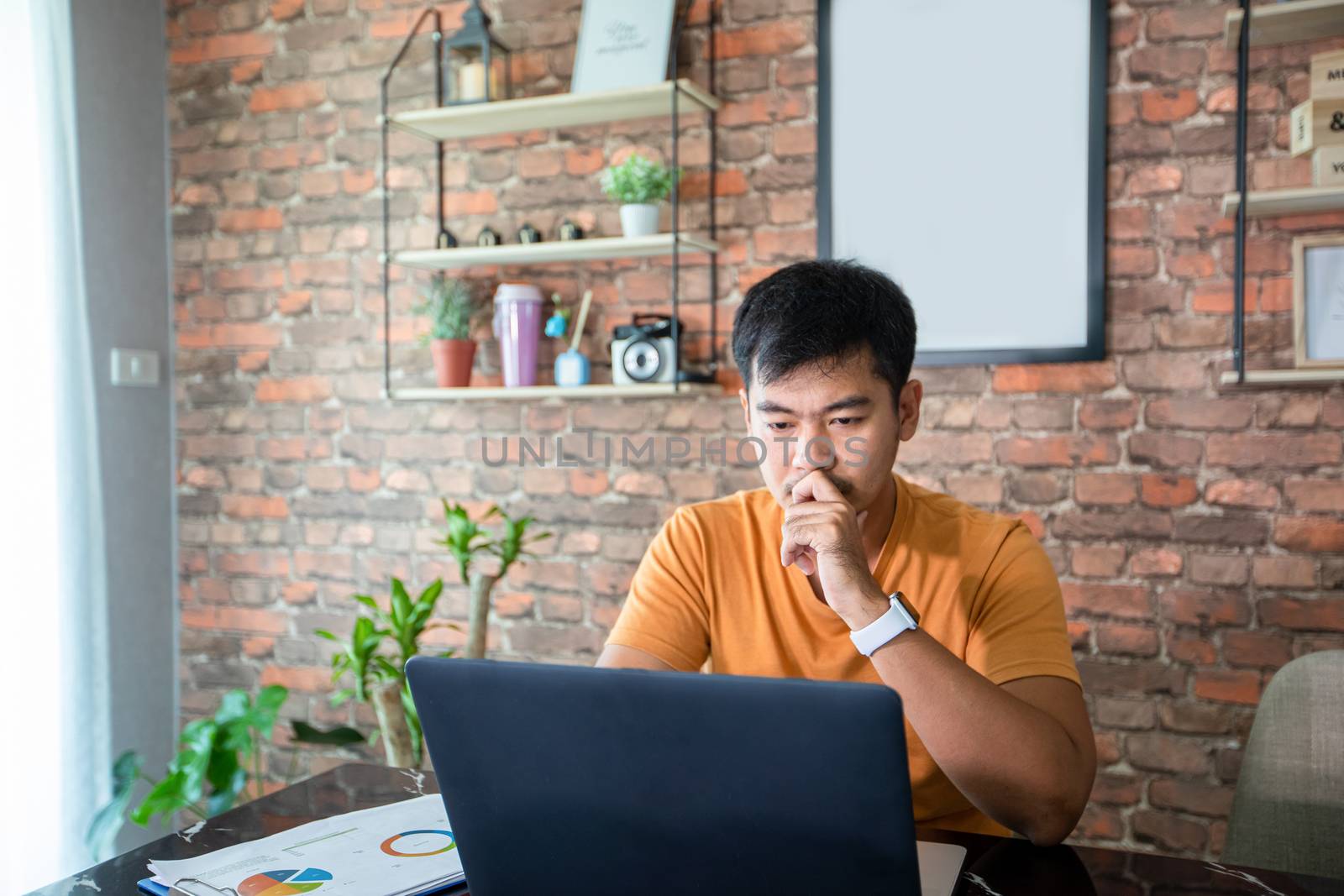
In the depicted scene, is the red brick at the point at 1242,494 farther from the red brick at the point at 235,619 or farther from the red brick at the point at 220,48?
the red brick at the point at 220,48

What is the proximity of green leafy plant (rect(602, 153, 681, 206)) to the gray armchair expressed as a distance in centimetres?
157

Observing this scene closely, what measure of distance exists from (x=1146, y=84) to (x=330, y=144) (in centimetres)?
203

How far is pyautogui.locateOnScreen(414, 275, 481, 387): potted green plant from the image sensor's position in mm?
2525

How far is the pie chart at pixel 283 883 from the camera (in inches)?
35.7

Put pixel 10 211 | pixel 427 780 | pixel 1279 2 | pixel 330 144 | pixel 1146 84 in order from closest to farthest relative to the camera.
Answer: pixel 427 780, pixel 1279 2, pixel 1146 84, pixel 10 211, pixel 330 144

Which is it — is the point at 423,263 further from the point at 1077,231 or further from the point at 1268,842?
the point at 1268,842

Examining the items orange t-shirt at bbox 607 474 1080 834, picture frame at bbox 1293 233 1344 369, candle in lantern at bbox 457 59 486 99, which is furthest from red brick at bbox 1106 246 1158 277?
candle in lantern at bbox 457 59 486 99

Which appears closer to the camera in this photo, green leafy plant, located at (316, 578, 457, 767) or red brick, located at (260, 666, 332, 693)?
green leafy plant, located at (316, 578, 457, 767)

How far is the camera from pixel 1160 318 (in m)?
2.07

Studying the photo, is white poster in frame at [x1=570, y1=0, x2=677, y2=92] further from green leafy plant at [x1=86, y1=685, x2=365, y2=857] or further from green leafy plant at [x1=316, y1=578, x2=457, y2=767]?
green leafy plant at [x1=86, y1=685, x2=365, y2=857]

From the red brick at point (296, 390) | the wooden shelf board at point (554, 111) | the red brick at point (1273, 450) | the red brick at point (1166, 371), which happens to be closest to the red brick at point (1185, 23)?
the red brick at point (1166, 371)

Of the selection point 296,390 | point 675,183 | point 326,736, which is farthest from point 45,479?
point 675,183

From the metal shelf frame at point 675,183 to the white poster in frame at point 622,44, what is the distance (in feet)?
0.10

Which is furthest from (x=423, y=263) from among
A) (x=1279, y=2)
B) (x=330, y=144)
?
(x=1279, y=2)
